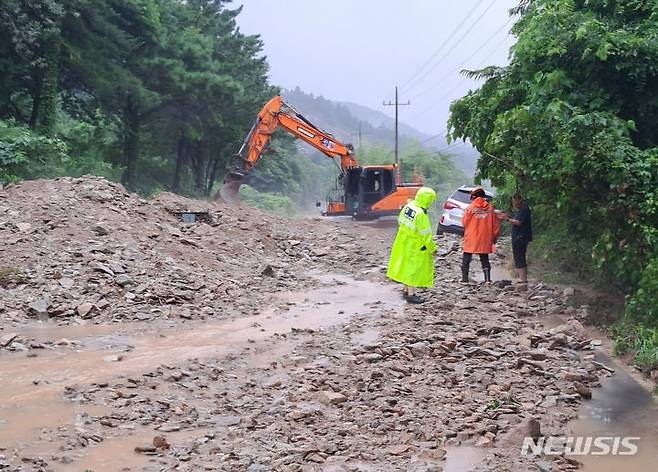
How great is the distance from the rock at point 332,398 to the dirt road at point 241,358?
12mm

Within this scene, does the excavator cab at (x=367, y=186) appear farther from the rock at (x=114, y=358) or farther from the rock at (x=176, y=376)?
the rock at (x=176, y=376)

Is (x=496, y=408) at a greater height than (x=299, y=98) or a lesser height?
lesser

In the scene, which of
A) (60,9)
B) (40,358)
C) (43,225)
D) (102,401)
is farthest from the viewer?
(60,9)

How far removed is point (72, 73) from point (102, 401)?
70.6 feet

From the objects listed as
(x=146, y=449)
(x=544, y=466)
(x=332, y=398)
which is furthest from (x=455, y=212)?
(x=146, y=449)

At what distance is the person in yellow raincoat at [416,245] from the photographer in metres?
10.1

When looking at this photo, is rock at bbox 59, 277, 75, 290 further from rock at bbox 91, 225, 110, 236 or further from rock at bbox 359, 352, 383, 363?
rock at bbox 359, 352, 383, 363

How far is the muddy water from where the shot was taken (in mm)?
5922

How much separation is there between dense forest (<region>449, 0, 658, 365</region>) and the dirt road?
88cm

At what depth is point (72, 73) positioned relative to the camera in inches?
993

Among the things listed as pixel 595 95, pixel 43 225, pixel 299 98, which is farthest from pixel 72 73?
pixel 299 98

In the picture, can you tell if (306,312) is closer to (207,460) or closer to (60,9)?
(207,460)

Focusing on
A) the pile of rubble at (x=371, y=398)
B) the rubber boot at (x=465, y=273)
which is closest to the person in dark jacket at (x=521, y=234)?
the rubber boot at (x=465, y=273)

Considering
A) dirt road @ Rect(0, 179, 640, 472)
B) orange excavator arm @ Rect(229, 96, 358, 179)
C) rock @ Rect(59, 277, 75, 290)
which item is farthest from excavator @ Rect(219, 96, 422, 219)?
rock @ Rect(59, 277, 75, 290)
